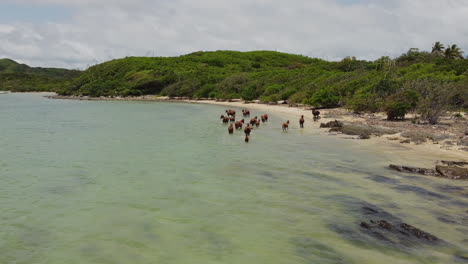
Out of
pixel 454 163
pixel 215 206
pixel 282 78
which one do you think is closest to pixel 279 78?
pixel 282 78

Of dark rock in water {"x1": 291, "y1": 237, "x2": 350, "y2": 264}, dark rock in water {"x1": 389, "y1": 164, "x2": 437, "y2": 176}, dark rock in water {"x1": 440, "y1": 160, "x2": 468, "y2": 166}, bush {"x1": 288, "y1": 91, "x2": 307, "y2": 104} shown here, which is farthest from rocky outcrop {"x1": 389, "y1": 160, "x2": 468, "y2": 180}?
bush {"x1": 288, "y1": 91, "x2": 307, "y2": 104}

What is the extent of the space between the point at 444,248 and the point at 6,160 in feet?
59.7

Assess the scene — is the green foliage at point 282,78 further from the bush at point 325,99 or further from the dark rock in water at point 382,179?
the dark rock in water at point 382,179

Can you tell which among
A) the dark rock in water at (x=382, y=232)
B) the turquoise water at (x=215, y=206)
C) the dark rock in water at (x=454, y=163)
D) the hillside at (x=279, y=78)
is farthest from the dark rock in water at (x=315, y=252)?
the hillside at (x=279, y=78)

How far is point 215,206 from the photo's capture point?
1097cm

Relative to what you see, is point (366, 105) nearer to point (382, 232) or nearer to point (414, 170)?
point (414, 170)

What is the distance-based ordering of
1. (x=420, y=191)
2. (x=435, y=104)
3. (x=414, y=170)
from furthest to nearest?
(x=435, y=104) < (x=414, y=170) < (x=420, y=191)

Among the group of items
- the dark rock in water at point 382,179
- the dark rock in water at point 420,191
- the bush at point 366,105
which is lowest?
the dark rock in water at point 420,191

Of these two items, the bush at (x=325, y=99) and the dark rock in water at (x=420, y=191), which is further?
the bush at (x=325, y=99)

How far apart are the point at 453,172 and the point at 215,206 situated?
9.02 m

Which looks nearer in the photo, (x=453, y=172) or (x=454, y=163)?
(x=453, y=172)

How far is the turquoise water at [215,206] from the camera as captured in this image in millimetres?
7938

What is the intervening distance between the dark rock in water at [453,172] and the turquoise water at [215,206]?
750 millimetres

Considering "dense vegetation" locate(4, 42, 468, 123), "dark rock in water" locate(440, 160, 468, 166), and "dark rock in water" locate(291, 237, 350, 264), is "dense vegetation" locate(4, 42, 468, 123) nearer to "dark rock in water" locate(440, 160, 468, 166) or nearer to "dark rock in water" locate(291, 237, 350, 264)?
"dark rock in water" locate(440, 160, 468, 166)
